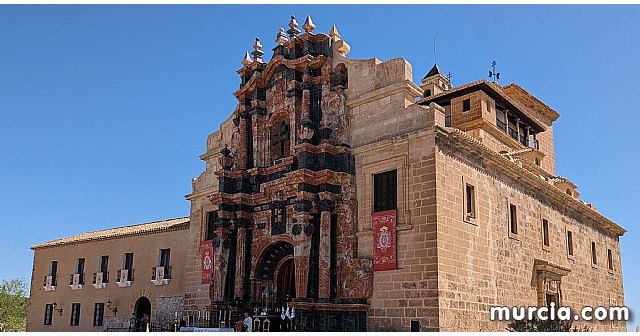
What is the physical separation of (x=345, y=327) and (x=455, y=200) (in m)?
4.73

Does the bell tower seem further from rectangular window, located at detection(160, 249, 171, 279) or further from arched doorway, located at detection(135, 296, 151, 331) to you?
arched doorway, located at detection(135, 296, 151, 331)

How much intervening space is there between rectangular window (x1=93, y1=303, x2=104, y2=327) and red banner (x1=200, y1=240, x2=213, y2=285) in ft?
25.5

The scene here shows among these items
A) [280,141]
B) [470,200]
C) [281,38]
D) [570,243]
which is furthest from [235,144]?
[570,243]

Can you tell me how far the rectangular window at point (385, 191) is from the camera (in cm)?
1834

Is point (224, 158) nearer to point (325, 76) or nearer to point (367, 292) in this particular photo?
point (325, 76)

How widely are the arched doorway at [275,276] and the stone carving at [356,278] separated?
2886 mm

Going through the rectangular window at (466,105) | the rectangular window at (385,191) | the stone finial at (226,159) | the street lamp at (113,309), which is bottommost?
the street lamp at (113,309)

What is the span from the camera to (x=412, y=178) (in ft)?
58.4

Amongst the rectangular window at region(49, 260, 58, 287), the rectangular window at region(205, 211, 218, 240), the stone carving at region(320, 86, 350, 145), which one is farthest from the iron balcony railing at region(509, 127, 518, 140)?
the rectangular window at region(49, 260, 58, 287)

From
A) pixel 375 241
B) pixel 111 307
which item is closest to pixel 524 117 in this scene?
pixel 375 241

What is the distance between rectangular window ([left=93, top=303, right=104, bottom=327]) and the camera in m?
28.7

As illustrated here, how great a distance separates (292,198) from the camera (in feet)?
67.5

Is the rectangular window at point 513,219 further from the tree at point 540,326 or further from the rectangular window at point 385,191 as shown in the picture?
the rectangular window at point 385,191

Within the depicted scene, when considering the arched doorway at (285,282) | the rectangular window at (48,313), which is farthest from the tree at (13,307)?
the arched doorway at (285,282)
